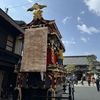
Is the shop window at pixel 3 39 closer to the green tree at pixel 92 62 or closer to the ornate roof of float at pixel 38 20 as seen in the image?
the ornate roof of float at pixel 38 20

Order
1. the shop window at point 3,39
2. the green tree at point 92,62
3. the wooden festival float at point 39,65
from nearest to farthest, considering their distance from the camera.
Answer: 1. the wooden festival float at point 39,65
2. the shop window at point 3,39
3. the green tree at point 92,62

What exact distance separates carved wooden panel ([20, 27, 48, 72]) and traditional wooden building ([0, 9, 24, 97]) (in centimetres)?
201

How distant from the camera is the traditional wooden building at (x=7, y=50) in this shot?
339 inches

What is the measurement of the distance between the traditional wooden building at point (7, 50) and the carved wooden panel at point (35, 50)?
79.1 inches

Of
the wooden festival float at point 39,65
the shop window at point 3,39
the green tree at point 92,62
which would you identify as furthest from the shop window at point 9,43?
the green tree at point 92,62

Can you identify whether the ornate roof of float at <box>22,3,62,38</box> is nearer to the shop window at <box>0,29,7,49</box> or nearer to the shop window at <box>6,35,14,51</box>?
the shop window at <box>0,29,7,49</box>

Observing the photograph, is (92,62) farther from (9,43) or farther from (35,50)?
(35,50)

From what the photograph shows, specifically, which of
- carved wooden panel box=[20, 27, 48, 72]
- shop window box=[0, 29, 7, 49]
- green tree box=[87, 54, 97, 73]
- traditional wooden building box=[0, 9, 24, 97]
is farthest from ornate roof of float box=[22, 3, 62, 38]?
green tree box=[87, 54, 97, 73]

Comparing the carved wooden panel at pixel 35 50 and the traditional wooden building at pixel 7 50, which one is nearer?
the carved wooden panel at pixel 35 50

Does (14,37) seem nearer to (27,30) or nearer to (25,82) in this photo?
(27,30)

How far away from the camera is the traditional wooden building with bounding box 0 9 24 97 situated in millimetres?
8609

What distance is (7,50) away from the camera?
9078 millimetres

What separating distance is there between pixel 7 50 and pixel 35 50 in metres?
3.10

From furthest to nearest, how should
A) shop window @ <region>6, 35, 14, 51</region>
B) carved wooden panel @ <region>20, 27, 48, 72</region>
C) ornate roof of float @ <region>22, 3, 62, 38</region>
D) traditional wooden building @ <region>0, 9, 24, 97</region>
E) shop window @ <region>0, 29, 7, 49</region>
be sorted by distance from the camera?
shop window @ <region>6, 35, 14, 51</region> → shop window @ <region>0, 29, 7, 49</region> → traditional wooden building @ <region>0, 9, 24, 97</region> → ornate roof of float @ <region>22, 3, 62, 38</region> → carved wooden panel @ <region>20, 27, 48, 72</region>
